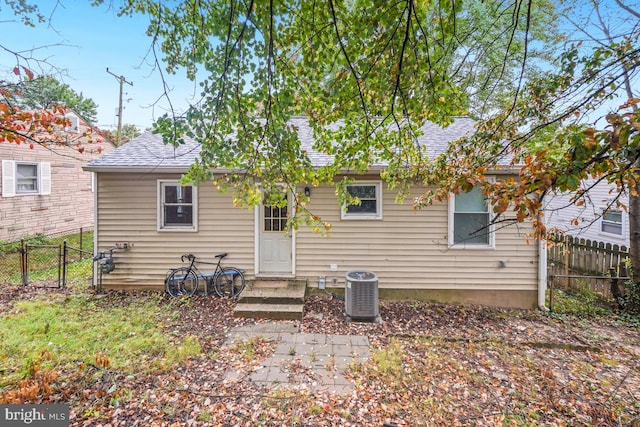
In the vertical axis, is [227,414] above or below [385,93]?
below

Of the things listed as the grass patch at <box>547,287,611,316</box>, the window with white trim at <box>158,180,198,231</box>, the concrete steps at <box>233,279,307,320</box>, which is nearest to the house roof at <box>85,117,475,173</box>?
the window with white trim at <box>158,180,198,231</box>

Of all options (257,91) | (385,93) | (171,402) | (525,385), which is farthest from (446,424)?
(257,91)

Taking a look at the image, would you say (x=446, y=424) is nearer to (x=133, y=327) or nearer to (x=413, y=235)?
(x=413, y=235)

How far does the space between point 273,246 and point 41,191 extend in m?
9.94

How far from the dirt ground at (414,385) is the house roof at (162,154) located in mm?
3109

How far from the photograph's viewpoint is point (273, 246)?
6473 mm

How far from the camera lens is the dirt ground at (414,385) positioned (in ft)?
9.35

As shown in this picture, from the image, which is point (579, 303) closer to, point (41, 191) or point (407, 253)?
point (407, 253)

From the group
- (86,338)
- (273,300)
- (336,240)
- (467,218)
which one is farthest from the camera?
Result: (336,240)

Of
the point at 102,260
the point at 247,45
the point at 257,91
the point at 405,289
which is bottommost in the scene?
the point at 405,289

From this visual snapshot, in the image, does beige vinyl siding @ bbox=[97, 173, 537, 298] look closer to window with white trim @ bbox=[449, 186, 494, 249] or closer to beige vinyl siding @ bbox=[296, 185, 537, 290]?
beige vinyl siding @ bbox=[296, 185, 537, 290]

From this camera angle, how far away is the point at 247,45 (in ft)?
8.30

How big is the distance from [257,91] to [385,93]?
128 centimetres

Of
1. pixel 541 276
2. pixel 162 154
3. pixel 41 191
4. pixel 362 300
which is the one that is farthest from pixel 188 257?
pixel 41 191
